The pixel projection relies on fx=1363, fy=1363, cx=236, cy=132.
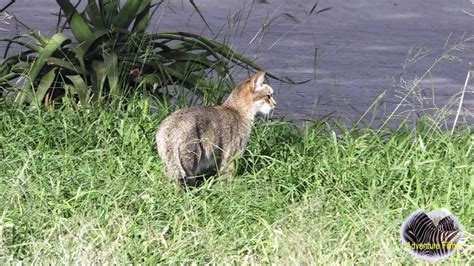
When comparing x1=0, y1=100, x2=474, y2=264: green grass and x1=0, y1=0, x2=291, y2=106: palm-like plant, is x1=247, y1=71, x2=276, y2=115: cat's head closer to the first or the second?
x1=0, y1=100, x2=474, y2=264: green grass

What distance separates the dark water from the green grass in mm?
1328

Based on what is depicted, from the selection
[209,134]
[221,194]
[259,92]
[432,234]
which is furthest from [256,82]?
[432,234]

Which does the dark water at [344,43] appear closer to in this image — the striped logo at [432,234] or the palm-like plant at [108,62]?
the palm-like plant at [108,62]

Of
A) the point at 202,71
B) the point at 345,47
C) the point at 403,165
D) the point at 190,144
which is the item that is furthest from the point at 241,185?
the point at 345,47

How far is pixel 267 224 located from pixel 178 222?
38 centimetres

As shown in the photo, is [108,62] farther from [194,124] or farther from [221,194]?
[221,194]

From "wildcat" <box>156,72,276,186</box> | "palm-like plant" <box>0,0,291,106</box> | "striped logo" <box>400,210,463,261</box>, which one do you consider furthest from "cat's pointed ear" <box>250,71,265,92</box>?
"striped logo" <box>400,210,463,261</box>

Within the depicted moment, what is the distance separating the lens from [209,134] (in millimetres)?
6348

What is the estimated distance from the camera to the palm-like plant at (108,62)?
7.34m

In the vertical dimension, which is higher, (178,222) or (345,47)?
(178,222)

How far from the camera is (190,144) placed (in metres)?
6.20

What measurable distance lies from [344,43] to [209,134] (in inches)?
157

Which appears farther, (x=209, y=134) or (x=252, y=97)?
(x=252, y=97)

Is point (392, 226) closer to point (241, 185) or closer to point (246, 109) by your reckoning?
point (241, 185)
